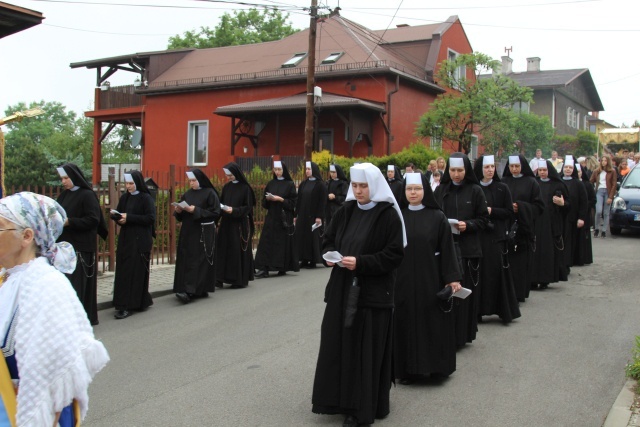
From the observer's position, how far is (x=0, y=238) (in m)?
3.02

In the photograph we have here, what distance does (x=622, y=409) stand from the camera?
5574 mm

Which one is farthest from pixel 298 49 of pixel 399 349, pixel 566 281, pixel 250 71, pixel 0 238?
pixel 0 238

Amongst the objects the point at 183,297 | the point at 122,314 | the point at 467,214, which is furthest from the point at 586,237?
the point at 122,314

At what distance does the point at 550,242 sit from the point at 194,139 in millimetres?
24120

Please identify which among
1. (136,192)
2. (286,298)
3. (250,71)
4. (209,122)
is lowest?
(286,298)

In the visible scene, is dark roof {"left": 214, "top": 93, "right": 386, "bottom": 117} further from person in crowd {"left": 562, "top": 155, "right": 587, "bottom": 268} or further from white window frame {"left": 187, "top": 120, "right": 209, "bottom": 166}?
person in crowd {"left": 562, "top": 155, "right": 587, "bottom": 268}

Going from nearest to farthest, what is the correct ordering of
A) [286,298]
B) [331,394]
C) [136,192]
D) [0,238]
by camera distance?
[0,238]
[331,394]
[136,192]
[286,298]

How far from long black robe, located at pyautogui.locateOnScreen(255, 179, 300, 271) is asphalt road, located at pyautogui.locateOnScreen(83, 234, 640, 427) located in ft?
7.98

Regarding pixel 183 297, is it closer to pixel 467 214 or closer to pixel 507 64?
pixel 467 214

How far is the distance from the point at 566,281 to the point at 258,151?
66.9ft

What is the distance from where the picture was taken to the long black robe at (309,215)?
46.6 feet

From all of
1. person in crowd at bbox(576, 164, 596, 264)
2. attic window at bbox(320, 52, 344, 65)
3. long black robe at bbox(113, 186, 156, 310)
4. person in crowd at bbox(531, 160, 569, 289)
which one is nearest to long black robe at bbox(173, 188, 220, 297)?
long black robe at bbox(113, 186, 156, 310)

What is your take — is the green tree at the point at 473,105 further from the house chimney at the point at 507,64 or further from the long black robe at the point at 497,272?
the house chimney at the point at 507,64

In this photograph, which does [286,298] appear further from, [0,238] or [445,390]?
[0,238]
